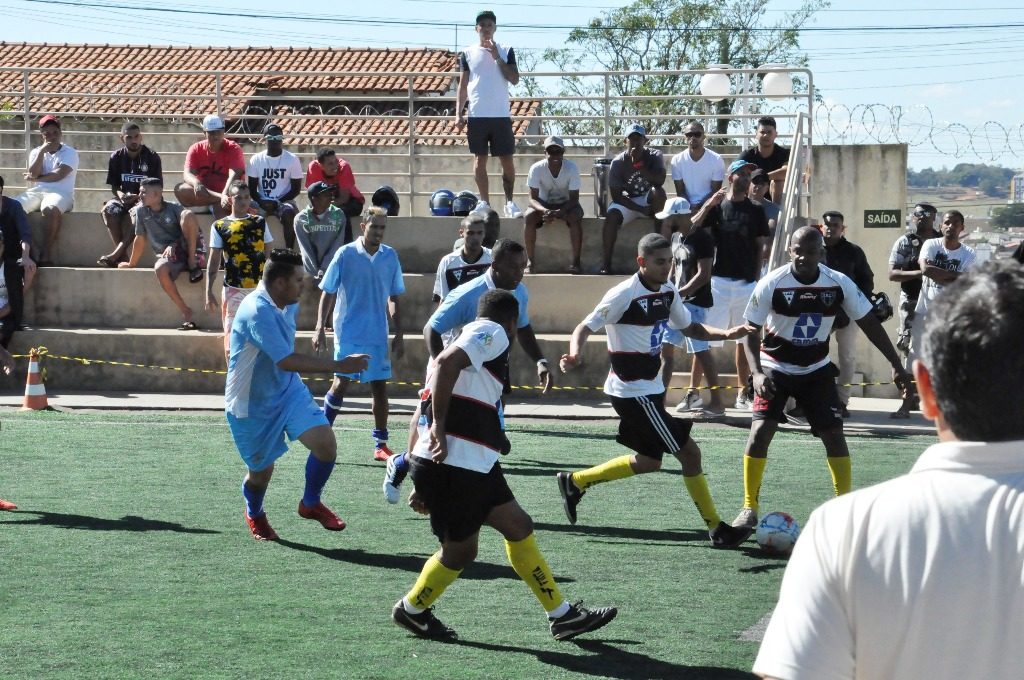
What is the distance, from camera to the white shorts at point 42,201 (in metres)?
17.1

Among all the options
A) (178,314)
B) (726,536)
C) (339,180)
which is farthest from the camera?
(178,314)

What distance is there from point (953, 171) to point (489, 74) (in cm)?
694

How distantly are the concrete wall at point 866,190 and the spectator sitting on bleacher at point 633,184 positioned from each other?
210cm

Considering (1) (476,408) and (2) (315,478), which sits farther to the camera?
(2) (315,478)

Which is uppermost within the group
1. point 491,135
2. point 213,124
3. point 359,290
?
point 213,124

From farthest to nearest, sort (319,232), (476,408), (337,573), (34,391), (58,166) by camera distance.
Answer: (58,166), (319,232), (34,391), (337,573), (476,408)

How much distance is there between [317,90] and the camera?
34.4 m

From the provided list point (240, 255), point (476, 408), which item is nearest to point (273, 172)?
point (240, 255)

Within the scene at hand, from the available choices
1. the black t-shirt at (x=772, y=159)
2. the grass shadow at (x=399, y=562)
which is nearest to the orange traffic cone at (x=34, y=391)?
the grass shadow at (x=399, y=562)

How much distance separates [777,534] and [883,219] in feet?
31.3

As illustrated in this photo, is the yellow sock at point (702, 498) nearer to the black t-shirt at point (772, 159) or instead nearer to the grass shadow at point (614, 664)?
the grass shadow at point (614, 664)

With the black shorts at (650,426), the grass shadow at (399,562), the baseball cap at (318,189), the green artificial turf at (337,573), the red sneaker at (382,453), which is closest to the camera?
the green artificial turf at (337,573)

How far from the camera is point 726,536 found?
813cm

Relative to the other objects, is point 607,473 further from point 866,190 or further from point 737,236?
point 866,190
